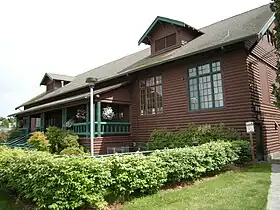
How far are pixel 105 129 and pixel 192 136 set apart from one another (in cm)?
545

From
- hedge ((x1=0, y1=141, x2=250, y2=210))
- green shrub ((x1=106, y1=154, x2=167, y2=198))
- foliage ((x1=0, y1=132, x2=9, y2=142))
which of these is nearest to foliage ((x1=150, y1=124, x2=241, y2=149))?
hedge ((x1=0, y1=141, x2=250, y2=210))

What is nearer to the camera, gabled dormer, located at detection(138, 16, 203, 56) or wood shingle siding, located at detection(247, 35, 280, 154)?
wood shingle siding, located at detection(247, 35, 280, 154)

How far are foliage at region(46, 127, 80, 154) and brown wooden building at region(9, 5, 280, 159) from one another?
0.72 meters

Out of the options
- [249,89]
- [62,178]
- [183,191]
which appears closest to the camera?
[62,178]

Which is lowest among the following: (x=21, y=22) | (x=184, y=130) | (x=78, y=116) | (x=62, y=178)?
(x=62, y=178)

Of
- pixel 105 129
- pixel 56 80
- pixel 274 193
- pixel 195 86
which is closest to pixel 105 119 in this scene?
pixel 105 129

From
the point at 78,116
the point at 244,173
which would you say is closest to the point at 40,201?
the point at 244,173

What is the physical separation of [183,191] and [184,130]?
625cm

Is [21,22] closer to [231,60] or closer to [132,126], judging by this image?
[132,126]

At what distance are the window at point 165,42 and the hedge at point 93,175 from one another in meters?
9.49

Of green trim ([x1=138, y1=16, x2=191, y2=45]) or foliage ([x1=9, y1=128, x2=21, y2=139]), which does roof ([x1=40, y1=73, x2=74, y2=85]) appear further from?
green trim ([x1=138, y1=16, x2=191, y2=45])

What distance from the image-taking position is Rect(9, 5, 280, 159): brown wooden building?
447 inches

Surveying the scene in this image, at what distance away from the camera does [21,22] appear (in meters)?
11.2

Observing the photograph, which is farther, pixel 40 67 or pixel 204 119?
pixel 40 67
